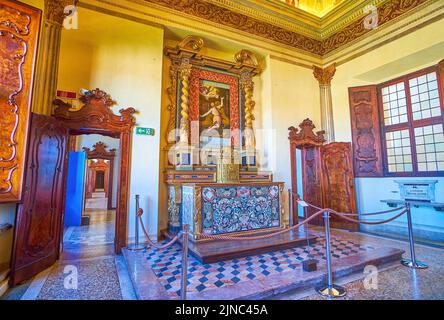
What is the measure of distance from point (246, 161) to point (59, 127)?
4.10 m

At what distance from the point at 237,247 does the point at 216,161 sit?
7.54 ft

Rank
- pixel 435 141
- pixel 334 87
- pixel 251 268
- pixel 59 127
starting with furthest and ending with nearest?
pixel 334 87, pixel 435 141, pixel 59 127, pixel 251 268

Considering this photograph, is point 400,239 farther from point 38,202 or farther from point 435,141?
point 38,202

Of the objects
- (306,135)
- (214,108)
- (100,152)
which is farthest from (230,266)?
(100,152)

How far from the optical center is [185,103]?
5.52 m

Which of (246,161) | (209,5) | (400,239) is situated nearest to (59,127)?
(246,161)

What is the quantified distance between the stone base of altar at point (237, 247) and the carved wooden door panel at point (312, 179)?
2170 mm

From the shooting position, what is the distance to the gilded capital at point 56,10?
13.5ft

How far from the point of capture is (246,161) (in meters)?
6.11

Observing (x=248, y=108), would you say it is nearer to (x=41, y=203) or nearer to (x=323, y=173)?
(x=323, y=173)

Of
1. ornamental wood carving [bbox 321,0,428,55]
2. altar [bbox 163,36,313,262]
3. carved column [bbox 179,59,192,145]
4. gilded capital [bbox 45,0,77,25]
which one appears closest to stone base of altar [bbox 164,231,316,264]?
altar [bbox 163,36,313,262]

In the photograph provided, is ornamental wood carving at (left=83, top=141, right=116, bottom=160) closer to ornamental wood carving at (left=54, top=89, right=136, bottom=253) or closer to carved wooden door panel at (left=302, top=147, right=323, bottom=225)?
ornamental wood carving at (left=54, top=89, right=136, bottom=253)

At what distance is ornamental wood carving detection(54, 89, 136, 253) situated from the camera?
4.23 meters
